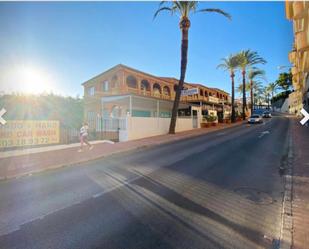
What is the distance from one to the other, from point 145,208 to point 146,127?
14.7 metres

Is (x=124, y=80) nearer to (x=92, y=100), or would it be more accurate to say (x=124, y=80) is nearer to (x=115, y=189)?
(x=92, y=100)

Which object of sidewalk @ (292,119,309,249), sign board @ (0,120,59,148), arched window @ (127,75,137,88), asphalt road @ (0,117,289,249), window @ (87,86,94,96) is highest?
Result: arched window @ (127,75,137,88)

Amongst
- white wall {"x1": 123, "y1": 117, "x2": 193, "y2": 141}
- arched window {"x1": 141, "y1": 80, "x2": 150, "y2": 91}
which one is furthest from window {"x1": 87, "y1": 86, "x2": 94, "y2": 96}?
white wall {"x1": 123, "y1": 117, "x2": 193, "y2": 141}

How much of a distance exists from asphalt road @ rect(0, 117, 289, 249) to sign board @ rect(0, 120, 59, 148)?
5657 mm

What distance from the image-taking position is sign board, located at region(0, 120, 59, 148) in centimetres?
1115

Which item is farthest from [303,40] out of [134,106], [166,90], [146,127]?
[166,90]

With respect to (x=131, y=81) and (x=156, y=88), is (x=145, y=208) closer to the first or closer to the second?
(x=131, y=81)

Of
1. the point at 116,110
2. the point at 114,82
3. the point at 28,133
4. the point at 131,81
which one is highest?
the point at 131,81

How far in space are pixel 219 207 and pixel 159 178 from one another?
2370 millimetres

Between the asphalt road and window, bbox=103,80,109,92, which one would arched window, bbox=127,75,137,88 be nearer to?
window, bbox=103,80,109,92

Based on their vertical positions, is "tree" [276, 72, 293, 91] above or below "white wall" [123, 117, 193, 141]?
above

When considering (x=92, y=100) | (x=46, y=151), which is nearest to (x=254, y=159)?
(x=46, y=151)

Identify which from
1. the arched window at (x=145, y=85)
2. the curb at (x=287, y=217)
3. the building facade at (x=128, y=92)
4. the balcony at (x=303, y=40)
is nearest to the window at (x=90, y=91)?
the building facade at (x=128, y=92)

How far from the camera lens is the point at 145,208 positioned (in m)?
4.19
